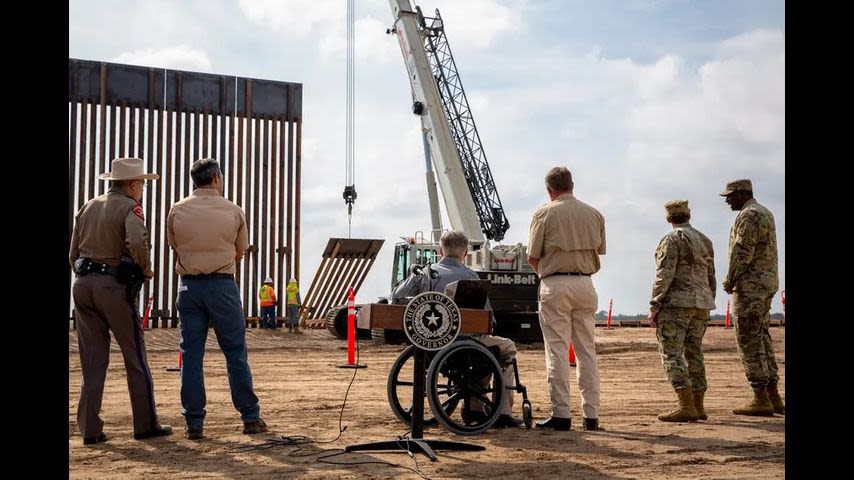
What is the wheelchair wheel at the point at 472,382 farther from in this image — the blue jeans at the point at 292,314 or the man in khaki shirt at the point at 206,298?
the blue jeans at the point at 292,314

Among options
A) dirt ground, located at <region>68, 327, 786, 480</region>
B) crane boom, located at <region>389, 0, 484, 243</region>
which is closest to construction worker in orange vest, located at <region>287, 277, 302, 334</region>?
crane boom, located at <region>389, 0, 484, 243</region>

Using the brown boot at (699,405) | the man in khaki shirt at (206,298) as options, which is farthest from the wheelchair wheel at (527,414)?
the man in khaki shirt at (206,298)

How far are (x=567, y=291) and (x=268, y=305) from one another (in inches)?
647

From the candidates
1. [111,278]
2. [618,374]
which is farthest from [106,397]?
[618,374]

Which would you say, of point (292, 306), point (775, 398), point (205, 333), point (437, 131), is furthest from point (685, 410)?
point (292, 306)

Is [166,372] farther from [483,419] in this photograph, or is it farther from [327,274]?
[327,274]

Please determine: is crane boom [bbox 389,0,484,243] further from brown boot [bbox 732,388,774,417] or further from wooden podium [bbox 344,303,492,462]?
wooden podium [bbox 344,303,492,462]

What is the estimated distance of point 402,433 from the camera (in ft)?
19.0

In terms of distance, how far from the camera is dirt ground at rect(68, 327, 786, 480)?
4551 millimetres

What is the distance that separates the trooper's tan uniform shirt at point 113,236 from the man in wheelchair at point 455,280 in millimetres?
1505

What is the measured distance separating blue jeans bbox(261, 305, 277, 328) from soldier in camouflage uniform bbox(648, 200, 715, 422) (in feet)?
52.4

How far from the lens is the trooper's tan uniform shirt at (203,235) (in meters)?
5.70

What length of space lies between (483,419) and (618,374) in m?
5.43
